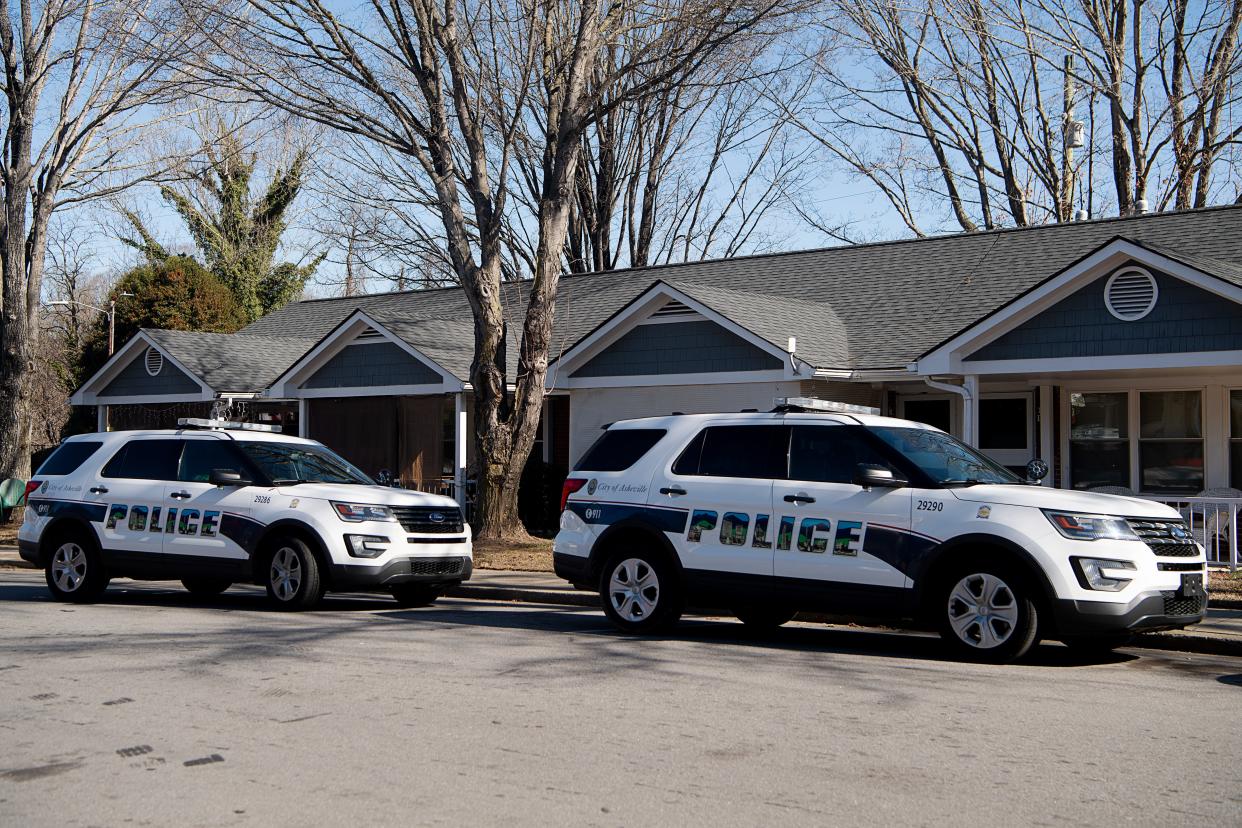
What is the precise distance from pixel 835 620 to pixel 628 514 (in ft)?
8.16

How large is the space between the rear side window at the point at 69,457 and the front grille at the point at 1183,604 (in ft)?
35.2

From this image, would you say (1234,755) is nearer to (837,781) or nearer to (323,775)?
(837,781)

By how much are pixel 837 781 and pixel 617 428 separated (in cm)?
609

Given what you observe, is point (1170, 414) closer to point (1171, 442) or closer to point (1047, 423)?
point (1171, 442)

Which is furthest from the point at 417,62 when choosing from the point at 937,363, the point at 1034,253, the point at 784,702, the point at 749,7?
the point at 784,702

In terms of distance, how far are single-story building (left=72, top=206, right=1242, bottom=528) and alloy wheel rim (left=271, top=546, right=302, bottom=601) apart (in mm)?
8782

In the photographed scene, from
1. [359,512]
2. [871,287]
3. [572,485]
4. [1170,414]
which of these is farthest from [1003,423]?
[359,512]

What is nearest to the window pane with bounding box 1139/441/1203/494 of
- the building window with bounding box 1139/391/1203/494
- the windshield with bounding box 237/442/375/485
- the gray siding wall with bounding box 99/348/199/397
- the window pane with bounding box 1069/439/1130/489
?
the building window with bounding box 1139/391/1203/494

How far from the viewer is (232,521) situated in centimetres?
1271

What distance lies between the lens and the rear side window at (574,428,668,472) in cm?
1135

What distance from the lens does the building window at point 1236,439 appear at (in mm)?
17500

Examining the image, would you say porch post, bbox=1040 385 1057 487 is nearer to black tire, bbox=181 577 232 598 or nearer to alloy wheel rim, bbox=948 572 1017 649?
alloy wheel rim, bbox=948 572 1017 649

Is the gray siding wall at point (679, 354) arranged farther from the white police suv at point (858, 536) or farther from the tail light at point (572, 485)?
the white police suv at point (858, 536)

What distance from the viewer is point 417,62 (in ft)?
63.4
